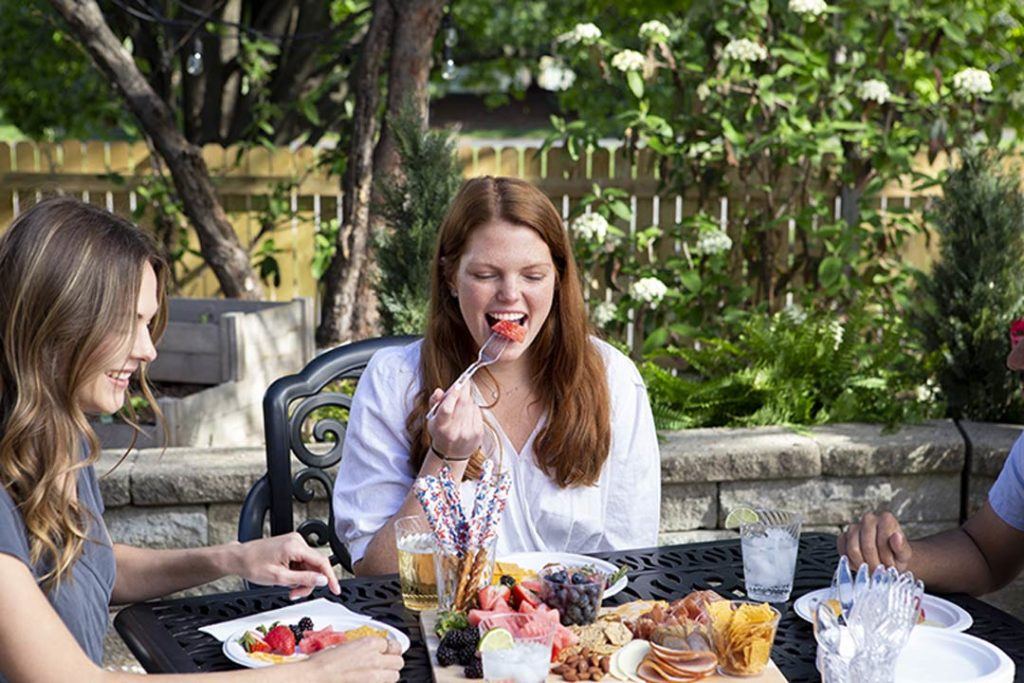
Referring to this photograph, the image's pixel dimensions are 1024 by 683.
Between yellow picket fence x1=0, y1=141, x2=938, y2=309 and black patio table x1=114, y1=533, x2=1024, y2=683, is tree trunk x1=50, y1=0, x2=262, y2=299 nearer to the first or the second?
yellow picket fence x1=0, y1=141, x2=938, y2=309

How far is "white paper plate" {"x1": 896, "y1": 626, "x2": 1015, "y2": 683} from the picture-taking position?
1.94 meters

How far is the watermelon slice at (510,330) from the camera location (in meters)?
2.65

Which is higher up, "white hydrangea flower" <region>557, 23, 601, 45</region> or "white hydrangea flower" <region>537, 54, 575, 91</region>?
"white hydrangea flower" <region>557, 23, 601, 45</region>

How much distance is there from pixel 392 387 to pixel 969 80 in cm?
345

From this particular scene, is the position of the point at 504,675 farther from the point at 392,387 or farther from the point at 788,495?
the point at 788,495

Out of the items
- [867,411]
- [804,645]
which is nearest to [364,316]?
[867,411]

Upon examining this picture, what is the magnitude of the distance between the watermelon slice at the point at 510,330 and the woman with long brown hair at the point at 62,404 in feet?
2.52

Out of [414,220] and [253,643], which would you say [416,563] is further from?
[414,220]

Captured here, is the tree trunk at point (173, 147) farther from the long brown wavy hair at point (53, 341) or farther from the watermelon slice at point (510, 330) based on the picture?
the long brown wavy hair at point (53, 341)

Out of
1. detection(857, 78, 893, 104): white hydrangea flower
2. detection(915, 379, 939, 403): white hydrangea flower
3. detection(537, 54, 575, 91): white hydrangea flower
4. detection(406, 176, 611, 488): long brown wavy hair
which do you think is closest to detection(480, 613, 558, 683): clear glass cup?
detection(406, 176, 611, 488): long brown wavy hair

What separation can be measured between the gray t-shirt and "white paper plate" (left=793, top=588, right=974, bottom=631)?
1.16 metres

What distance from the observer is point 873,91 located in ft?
17.3

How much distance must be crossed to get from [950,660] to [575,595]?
1.92 ft

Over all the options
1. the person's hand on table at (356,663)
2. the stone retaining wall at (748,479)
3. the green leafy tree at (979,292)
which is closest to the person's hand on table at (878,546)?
the person's hand on table at (356,663)
